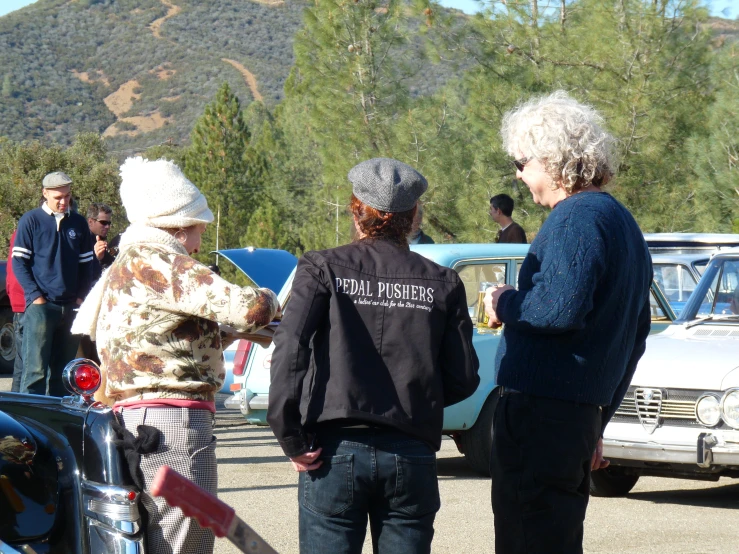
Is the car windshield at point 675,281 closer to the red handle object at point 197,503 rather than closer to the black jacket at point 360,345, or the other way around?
the black jacket at point 360,345

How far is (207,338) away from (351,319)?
638mm

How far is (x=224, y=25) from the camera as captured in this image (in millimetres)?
145375

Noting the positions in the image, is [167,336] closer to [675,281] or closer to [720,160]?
[675,281]

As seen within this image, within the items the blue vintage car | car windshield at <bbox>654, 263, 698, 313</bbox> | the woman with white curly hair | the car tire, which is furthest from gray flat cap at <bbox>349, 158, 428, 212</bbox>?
car windshield at <bbox>654, 263, 698, 313</bbox>

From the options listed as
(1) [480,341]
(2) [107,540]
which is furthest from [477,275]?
(2) [107,540]

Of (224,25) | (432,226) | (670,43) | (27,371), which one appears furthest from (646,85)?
(224,25)

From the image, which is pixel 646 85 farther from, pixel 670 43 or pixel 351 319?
pixel 351 319

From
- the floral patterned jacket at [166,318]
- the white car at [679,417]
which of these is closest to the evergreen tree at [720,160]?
A: the white car at [679,417]

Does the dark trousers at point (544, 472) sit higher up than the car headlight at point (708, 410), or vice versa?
the dark trousers at point (544, 472)

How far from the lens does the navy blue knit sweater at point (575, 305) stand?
3.17m

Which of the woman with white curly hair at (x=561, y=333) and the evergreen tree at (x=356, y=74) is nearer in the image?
the woman with white curly hair at (x=561, y=333)

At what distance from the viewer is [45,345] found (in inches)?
330

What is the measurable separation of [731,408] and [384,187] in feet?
13.4

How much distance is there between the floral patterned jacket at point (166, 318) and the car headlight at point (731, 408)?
402 centimetres
